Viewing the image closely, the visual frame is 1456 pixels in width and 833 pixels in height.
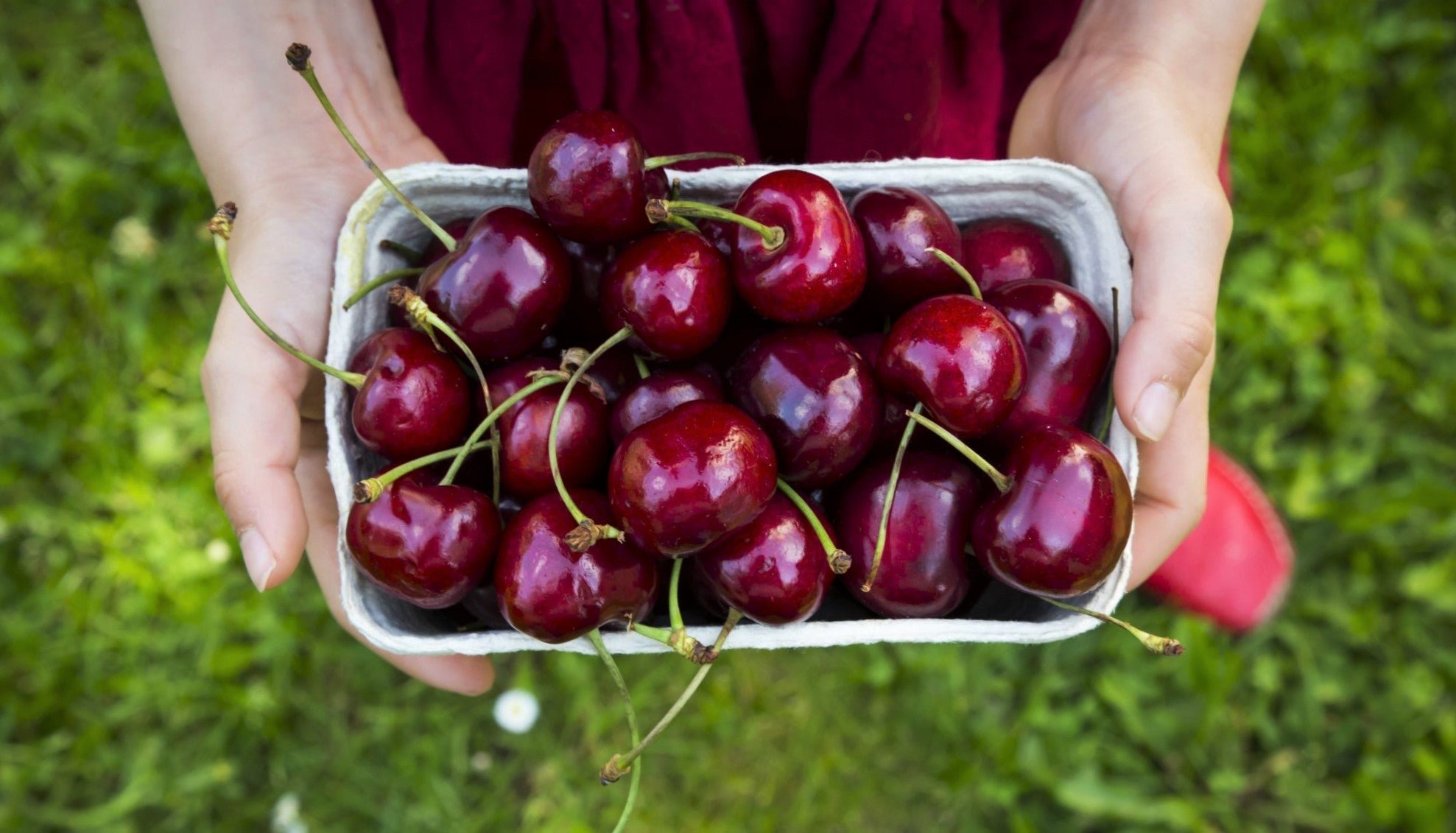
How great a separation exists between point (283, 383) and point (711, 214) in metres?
0.68

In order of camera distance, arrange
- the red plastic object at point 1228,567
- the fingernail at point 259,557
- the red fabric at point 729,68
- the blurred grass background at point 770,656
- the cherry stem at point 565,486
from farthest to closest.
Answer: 1. the red plastic object at point 1228,567
2. the blurred grass background at point 770,656
3. the red fabric at point 729,68
4. the fingernail at point 259,557
5. the cherry stem at point 565,486

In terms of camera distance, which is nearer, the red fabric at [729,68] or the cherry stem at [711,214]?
the cherry stem at [711,214]

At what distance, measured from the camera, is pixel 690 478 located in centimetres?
115

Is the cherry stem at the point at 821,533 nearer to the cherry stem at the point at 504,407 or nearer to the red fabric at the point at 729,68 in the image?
the cherry stem at the point at 504,407

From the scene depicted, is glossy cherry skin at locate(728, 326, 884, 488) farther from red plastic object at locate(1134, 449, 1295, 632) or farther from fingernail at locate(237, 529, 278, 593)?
red plastic object at locate(1134, 449, 1295, 632)

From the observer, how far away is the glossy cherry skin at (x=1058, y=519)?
1224 mm

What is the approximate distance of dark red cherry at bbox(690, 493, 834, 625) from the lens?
48.1 inches

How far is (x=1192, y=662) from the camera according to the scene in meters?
2.45

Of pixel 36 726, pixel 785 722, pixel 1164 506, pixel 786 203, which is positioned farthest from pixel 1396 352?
pixel 36 726

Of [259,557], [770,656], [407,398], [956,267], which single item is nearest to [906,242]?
[956,267]

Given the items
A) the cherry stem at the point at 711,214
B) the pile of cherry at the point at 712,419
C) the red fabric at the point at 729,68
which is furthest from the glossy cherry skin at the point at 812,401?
the red fabric at the point at 729,68

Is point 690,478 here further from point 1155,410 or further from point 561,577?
point 1155,410

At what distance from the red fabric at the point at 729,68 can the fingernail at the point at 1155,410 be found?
1.76 ft

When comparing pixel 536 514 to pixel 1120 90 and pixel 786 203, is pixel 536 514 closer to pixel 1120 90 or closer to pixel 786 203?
pixel 786 203
